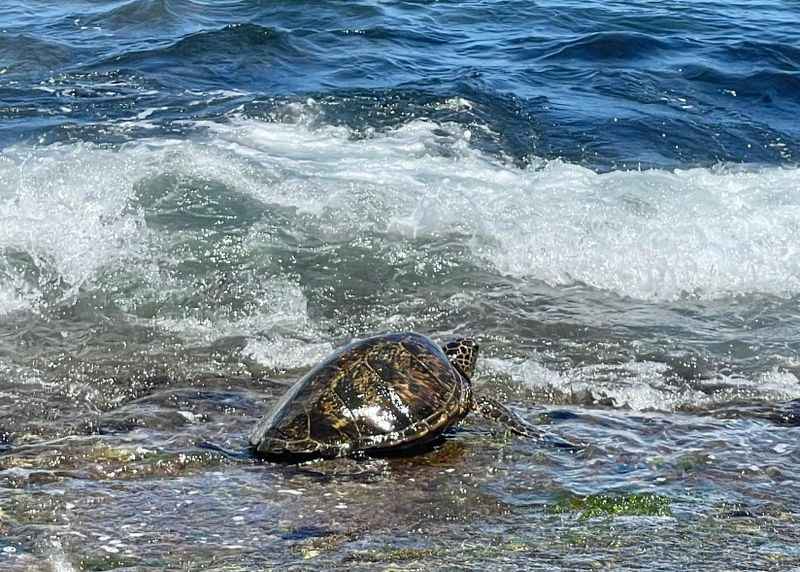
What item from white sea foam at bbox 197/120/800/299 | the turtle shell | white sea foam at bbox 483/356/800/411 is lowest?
white sea foam at bbox 483/356/800/411

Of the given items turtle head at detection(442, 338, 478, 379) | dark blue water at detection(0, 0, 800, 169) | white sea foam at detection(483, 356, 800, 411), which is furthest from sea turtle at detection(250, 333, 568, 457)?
dark blue water at detection(0, 0, 800, 169)

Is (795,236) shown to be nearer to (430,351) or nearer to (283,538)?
(430,351)

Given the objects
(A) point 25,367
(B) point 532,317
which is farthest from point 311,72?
(A) point 25,367

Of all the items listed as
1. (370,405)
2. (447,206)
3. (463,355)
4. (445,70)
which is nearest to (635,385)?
(463,355)

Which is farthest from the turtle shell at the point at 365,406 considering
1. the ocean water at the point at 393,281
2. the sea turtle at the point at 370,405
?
the ocean water at the point at 393,281

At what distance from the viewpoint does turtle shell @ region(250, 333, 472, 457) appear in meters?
5.43

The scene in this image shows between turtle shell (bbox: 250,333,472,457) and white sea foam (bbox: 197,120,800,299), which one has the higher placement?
turtle shell (bbox: 250,333,472,457)

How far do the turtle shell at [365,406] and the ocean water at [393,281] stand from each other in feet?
0.44

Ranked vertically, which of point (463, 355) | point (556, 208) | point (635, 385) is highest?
point (463, 355)

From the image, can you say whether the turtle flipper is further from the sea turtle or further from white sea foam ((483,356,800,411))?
white sea foam ((483,356,800,411))

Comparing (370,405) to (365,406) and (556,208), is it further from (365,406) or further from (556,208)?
(556,208)

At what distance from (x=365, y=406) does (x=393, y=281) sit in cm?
309

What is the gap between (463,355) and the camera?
6379 mm

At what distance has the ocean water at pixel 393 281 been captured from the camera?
479cm
